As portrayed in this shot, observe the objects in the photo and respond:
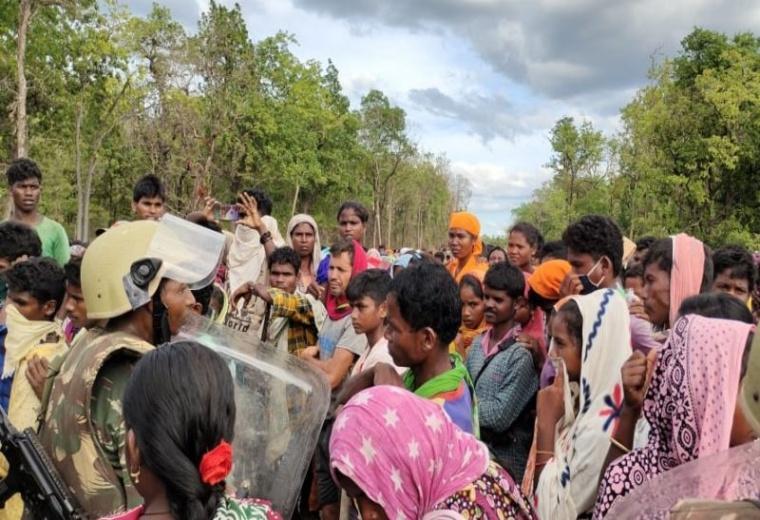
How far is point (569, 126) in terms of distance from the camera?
114 ft

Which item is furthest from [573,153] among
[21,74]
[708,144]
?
[21,74]

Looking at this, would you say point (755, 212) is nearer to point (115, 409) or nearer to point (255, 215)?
point (255, 215)

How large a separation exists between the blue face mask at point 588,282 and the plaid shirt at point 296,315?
1700 millimetres

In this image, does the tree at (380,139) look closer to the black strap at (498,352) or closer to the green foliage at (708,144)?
the green foliage at (708,144)

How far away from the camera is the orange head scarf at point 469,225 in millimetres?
5664

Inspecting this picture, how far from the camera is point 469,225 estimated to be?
5672mm

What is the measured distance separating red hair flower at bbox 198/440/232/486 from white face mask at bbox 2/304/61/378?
2.01 meters

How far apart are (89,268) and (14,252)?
232 cm

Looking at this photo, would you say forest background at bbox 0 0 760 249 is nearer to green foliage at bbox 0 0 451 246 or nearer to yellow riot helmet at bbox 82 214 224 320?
green foliage at bbox 0 0 451 246

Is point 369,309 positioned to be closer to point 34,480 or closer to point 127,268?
point 127,268

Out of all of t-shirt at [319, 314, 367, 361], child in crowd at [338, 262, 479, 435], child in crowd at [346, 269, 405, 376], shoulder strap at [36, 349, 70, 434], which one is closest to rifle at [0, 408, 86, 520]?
shoulder strap at [36, 349, 70, 434]

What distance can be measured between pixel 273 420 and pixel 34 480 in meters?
0.64

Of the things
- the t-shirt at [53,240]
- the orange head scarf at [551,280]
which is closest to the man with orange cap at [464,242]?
the orange head scarf at [551,280]

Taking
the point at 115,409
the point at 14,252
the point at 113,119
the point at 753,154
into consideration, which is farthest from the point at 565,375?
the point at 113,119
